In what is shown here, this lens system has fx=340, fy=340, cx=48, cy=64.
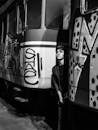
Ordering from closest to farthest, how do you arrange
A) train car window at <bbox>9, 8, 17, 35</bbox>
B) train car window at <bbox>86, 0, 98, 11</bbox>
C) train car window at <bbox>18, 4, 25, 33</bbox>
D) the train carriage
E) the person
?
the train carriage → train car window at <bbox>86, 0, 98, 11</bbox> → the person → train car window at <bbox>18, 4, 25, 33</bbox> → train car window at <bbox>9, 8, 17, 35</bbox>

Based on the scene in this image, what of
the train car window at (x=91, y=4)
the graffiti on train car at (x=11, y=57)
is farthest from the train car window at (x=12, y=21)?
the train car window at (x=91, y=4)

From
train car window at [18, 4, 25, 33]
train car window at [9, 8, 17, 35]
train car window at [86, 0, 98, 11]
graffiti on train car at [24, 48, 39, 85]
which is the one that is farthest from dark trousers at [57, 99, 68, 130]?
train car window at [9, 8, 17, 35]

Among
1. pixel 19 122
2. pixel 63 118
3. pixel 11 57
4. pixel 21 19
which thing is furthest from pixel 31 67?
pixel 11 57

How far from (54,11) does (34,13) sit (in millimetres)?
556

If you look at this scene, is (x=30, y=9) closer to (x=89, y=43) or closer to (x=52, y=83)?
(x=52, y=83)

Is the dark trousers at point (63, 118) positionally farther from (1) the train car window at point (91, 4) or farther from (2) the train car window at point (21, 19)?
(2) the train car window at point (21, 19)

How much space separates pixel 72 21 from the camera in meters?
5.98

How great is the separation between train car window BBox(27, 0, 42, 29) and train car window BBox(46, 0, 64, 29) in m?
0.21

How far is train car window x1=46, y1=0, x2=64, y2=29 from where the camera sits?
25.0ft

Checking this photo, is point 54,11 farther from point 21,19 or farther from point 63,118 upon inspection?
point 63,118

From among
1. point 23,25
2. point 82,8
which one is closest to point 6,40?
point 23,25

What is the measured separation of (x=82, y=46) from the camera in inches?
214

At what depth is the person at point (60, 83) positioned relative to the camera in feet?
21.4

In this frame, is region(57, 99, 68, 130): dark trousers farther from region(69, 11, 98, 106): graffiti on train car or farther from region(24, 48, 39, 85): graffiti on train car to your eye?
region(69, 11, 98, 106): graffiti on train car
